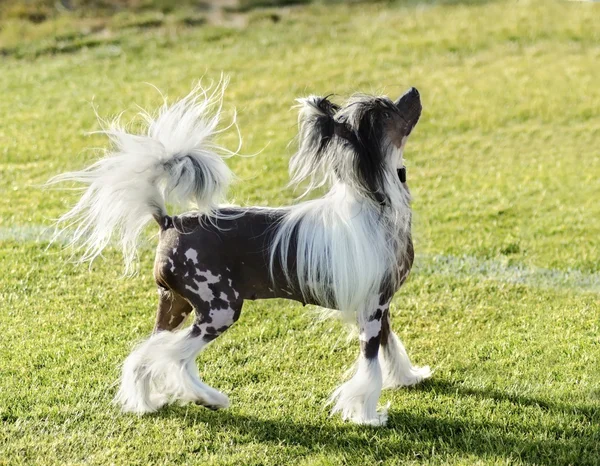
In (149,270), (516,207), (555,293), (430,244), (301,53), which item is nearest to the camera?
(555,293)

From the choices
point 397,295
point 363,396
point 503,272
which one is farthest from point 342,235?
point 503,272

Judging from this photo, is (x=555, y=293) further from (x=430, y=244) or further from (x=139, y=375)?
(x=139, y=375)

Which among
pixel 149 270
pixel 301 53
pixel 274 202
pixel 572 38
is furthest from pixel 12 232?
pixel 572 38

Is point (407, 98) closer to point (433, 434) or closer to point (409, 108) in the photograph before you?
point (409, 108)

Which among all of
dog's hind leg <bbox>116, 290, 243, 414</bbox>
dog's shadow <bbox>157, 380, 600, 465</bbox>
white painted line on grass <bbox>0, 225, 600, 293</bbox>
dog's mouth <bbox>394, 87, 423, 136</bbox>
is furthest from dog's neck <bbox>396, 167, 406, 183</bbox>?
white painted line on grass <bbox>0, 225, 600, 293</bbox>

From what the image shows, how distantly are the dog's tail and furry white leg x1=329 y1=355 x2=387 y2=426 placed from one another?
0.99m

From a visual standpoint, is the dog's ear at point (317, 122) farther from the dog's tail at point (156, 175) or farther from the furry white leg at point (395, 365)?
the furry white leg at point (395, 365)

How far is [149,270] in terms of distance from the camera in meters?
5.90

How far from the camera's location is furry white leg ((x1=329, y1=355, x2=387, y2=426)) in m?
3.89

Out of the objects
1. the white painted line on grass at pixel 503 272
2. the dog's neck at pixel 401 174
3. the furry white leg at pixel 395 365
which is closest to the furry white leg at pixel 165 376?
the furry white leg at pixel 395 365

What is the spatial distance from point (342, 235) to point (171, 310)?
3.00ft

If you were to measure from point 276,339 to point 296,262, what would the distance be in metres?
1.27

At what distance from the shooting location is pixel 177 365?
386 centimetres

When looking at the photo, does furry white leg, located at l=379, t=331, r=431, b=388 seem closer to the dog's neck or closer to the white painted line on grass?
the dog's neck
